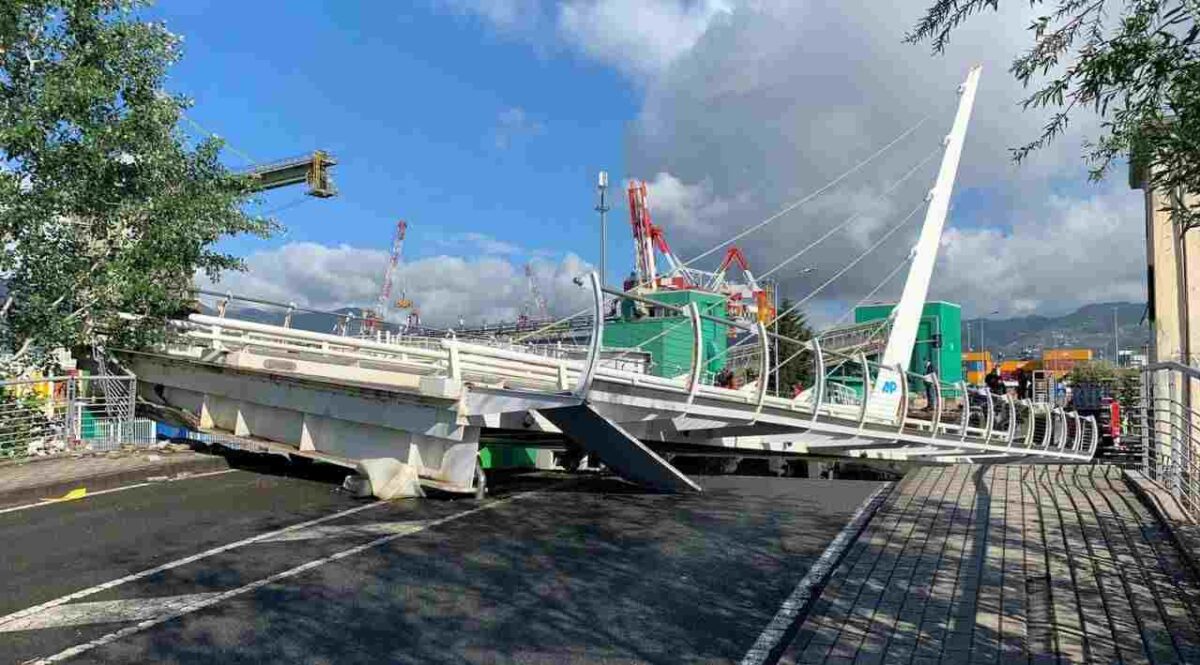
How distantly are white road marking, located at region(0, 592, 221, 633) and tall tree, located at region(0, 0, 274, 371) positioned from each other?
8289 millimetres

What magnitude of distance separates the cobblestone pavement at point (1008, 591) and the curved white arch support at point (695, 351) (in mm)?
2242

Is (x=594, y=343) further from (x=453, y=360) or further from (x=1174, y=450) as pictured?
(x=1174, y=450)

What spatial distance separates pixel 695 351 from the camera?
9492 millimetres

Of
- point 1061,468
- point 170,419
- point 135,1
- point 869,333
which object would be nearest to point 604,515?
point 1061,468

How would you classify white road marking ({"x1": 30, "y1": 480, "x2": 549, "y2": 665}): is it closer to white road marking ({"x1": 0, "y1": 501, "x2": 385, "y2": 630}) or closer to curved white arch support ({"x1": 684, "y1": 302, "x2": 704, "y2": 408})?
white road marking ({"x1": 0, "y1": 501, "x2": 385, "y2": 630})

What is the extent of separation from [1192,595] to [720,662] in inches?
127

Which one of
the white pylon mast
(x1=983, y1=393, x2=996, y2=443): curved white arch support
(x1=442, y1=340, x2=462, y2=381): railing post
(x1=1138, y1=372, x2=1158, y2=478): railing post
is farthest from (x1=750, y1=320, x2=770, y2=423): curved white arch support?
the white pylon mast

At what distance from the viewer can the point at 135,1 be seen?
543 inches

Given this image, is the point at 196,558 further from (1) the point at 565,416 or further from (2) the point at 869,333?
(2) the point at 869,333

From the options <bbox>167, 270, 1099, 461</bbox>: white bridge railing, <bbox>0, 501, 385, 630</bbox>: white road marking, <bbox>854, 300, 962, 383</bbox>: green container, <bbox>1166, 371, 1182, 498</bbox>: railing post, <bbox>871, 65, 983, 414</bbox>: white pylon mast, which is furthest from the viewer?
<bbox>854, 300, 962, 383</bbox>: green container

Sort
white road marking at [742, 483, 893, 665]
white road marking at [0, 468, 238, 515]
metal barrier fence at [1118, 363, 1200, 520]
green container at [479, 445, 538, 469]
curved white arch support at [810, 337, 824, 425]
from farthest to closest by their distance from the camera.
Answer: green container at [479, 445, 538, 469], curved white arch support at [810, 337, 824, 425], white road marking at [0, 468, 238, 515], metal barrier fence at [1118, 363, 1200, 520], white road marking at [742, 483, 893, 665]

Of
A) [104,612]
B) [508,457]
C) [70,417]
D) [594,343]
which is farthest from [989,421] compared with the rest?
[70,417]

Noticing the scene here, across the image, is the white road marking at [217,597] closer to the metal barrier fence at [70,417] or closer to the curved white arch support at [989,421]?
the metal barrier fence at [70,417]

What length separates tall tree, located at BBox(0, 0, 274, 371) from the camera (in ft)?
41.5
